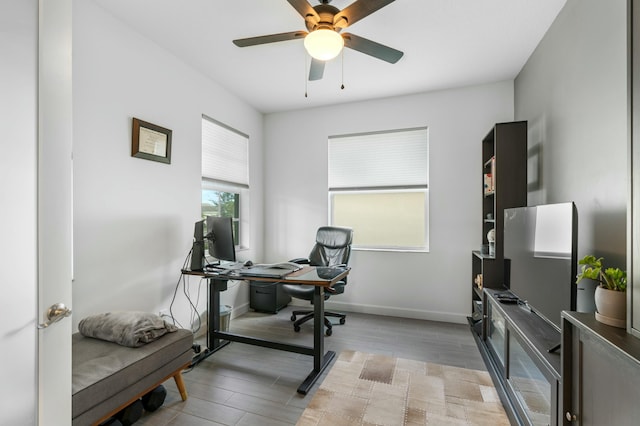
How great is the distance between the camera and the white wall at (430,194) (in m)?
3.45

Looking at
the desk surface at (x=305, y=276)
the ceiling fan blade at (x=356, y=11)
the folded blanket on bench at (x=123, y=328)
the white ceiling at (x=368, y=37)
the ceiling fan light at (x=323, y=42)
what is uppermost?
the white ceiling at (x=368, y=37)

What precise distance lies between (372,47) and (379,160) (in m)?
1.90

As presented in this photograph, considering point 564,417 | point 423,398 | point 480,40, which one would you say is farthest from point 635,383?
point 480,40

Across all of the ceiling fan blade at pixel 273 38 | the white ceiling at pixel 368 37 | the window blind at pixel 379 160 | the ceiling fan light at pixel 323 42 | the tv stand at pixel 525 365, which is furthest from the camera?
the window blind at pixel 379 160

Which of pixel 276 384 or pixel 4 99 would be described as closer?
pixel 4 99

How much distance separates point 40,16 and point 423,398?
271cm

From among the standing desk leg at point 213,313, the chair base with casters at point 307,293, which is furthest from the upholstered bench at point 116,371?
the chair base with casters at point 307,293

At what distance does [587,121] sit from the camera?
73.8 inches

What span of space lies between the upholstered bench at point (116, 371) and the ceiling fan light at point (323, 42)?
2.06m

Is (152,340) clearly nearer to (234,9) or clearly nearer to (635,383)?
(635,383)

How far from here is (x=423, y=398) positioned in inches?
80.1

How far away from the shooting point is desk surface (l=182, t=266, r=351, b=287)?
223 cm

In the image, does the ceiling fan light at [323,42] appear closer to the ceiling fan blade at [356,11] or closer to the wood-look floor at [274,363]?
the ceiling fan blade at [356,11]

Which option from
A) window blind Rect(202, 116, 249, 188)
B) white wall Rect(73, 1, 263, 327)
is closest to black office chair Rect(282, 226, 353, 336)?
white wall Rect(73, 1, 263, 327)
